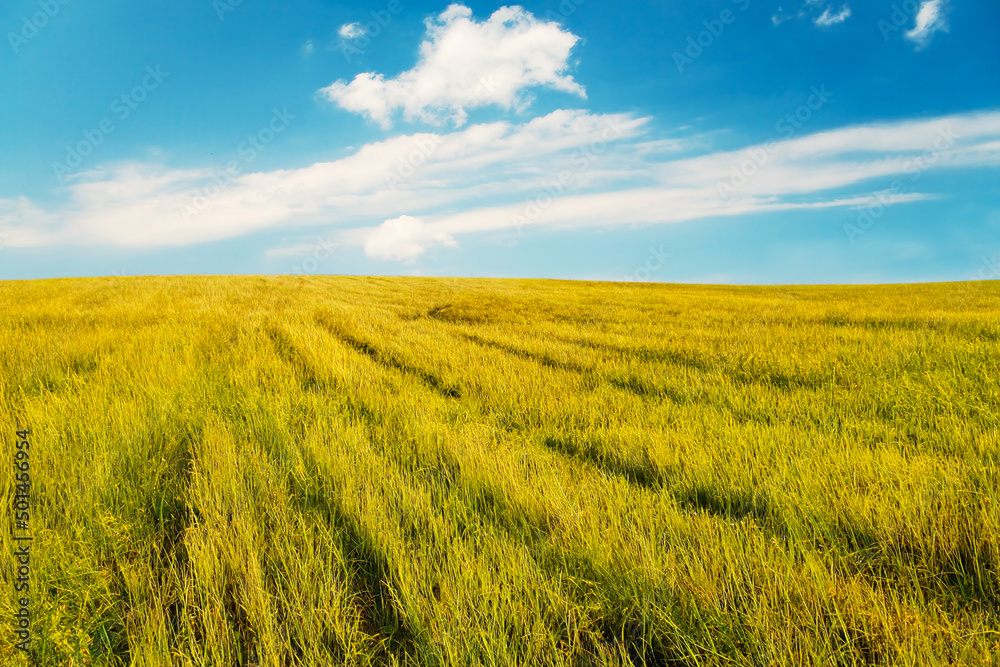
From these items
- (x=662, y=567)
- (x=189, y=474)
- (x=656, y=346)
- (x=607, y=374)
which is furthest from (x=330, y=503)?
(x=656, y=346)

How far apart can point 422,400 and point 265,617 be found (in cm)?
261

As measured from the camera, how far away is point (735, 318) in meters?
10.3

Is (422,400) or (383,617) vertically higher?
(422,400)

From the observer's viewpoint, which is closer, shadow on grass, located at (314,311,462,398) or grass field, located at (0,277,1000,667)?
grass field, located at (0,277,1000,667)

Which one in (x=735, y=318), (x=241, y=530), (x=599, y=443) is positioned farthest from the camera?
(x=735, y=318)

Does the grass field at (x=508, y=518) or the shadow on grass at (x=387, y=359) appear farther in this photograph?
the shadow on grass at (x=387, y=359)


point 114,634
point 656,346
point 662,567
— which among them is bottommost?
point 114,634

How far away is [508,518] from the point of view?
2199mm

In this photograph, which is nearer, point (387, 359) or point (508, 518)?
point (508, 518)

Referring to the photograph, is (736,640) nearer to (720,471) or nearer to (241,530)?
(720,471)

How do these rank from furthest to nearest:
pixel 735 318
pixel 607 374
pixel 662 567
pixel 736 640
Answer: pixel 735 318 < pixel 607 374 < pixel 662 567 < pixel 736 640

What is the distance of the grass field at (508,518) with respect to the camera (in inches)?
59.3

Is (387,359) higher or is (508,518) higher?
(387,359)

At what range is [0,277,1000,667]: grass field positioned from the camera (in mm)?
1507
